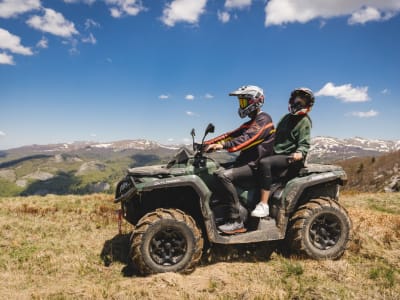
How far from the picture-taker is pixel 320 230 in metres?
7.05

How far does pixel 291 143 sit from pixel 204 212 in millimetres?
2458

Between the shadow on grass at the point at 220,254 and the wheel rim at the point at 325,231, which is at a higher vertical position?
the wheel rim at the point at 325,231

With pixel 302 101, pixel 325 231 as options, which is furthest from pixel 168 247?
pixel 302 101

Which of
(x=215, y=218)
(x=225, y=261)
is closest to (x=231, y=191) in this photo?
(x=215, y=218)

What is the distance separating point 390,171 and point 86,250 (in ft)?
171

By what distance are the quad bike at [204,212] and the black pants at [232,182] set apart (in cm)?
20

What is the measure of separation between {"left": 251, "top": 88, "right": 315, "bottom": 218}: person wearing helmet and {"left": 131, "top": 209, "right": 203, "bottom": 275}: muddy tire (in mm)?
1393

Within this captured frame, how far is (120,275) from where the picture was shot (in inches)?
250

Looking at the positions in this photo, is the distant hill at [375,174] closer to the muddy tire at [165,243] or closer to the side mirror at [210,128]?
the side mirror at [210,128]

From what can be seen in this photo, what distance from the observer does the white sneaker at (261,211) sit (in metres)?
6.62

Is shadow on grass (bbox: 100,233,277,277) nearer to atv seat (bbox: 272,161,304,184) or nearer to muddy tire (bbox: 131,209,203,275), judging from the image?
muddy tire (bbox: 131,209,203,275)

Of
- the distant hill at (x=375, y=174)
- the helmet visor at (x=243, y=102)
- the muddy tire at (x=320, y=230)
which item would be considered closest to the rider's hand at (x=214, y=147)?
the helmet visor at (x=243, y=102)

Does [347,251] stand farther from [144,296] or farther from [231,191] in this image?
[144,296]

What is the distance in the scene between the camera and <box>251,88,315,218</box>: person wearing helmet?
6691mm
